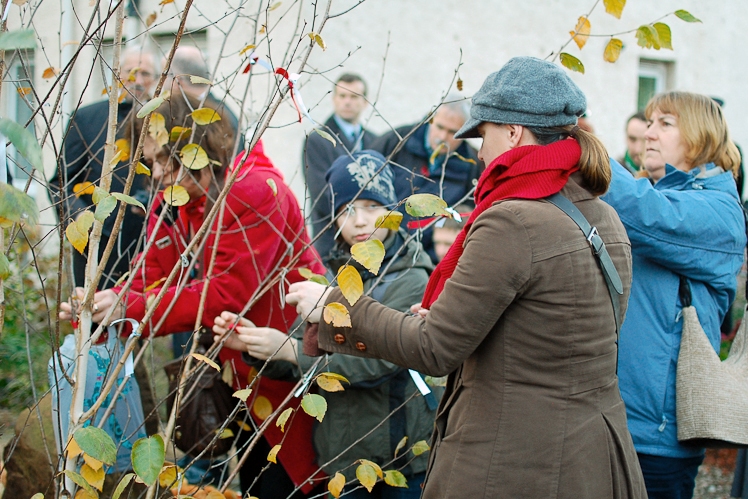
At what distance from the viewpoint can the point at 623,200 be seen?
214 centimetres

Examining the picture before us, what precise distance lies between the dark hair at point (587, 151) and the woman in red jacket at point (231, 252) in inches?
31.3

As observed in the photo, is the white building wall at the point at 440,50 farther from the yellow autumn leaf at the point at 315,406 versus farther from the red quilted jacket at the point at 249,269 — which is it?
the yellow autumn leaf at the point at 315,406

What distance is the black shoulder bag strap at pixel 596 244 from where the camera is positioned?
163cm

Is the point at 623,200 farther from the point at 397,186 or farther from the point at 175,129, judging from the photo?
the point at 397,186

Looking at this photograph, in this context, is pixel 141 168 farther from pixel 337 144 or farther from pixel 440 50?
pixel 440 50

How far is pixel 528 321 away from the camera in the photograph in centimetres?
159

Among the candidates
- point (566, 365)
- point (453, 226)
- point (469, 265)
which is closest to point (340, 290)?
point (469, 265)

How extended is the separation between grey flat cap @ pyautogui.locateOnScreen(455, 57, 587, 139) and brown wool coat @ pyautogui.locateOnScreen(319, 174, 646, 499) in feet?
0.51

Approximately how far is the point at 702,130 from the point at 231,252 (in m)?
1.56

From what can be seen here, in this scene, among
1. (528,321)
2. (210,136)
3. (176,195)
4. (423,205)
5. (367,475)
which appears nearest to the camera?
(528,321)

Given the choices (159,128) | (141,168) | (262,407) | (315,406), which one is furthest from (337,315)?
(262,407)

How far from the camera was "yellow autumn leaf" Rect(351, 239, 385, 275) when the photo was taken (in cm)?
167

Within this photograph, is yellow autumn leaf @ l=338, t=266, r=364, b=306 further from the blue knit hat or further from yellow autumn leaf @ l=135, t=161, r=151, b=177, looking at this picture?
the blue knit hat

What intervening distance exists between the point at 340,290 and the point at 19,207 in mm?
866
